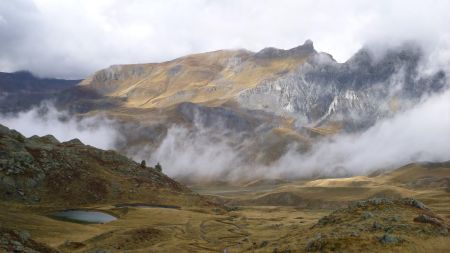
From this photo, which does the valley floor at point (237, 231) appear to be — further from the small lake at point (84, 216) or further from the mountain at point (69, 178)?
the mountain at point (69, 178)

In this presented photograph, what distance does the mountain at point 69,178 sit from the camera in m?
139

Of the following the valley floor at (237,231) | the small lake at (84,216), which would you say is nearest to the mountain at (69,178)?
the small lake at (84,216)

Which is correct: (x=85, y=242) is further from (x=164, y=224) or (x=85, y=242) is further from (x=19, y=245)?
(x=19, y=245)

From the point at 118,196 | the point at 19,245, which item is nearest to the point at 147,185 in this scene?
the point at 118,196

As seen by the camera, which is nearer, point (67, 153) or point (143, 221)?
point (143, 221)

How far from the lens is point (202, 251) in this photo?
287 ft

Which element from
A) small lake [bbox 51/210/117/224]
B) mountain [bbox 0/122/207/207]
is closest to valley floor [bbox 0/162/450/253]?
small lake [bbox 51/210/117/224]

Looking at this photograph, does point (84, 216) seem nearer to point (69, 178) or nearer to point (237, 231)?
point (69, 178)

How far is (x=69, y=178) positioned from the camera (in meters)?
152

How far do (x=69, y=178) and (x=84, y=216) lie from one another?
27.0m

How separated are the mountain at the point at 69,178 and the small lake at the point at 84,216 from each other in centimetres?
765

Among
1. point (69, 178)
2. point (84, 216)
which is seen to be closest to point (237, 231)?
point (84, 216)

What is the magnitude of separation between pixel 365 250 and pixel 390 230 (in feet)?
22.1

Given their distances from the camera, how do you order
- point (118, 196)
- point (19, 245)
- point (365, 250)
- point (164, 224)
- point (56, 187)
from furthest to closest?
point (118, 196) → point (56, 187) → point (164, 224) → point (19, 245) → point (365, 250)
